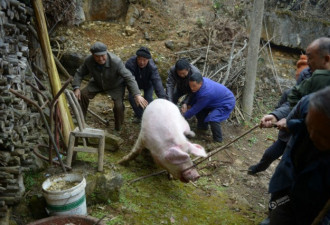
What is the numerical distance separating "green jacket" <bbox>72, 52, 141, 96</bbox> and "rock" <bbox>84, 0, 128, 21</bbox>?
5152mm

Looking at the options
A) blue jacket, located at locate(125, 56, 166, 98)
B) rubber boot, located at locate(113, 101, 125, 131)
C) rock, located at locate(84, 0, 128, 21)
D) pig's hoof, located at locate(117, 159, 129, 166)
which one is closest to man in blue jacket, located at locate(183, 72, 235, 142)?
blue jacket, located at locate(125, 56, 166, 98)

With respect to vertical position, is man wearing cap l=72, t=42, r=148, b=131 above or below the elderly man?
below

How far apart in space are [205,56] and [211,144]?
11.7 ft

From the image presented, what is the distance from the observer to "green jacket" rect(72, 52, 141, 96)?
17.0 feet

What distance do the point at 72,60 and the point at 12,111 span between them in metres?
→ 5.67

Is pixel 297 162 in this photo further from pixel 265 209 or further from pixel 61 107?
pixel 61 107

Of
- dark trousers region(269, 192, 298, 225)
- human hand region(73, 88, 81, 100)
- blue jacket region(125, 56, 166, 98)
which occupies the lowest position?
dark trousers region(269, 192, 298, 225)

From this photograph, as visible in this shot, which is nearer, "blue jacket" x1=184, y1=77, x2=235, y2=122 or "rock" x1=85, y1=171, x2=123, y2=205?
"rock" x1=85, y1=171, x2=123, y2=205

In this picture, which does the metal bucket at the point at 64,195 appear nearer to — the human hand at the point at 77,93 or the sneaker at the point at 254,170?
the human hand at the point at 77,93

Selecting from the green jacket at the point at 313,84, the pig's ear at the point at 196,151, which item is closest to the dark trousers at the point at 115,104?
the pig's ear at the point at 196,151

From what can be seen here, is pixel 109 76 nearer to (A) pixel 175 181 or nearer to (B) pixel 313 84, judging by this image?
(A) pixel 175 181

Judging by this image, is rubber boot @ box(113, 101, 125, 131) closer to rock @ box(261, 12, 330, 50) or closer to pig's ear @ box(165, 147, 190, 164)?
pig's ear @ box(165, 147, 190, 164)

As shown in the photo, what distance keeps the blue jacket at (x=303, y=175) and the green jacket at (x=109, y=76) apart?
10.8 feet

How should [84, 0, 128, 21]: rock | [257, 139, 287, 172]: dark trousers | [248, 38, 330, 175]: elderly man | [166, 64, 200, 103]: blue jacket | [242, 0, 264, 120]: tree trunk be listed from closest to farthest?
[248, 38, 330, 175]: elderly man
[257, 139, 287, 172]: dark trousers
[166, 64, 200, 103]: blue jacket
[242, 0, 264, 120]: tree trunk
[84, 0, 128, 21]: rock
